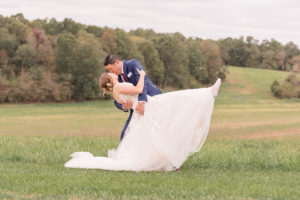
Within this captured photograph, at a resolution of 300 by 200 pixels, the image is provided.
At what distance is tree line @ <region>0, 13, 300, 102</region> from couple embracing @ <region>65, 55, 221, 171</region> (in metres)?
55.4

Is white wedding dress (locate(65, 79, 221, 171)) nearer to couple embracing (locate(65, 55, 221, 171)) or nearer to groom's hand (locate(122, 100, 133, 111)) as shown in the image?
couple embracing (locate(65, 55, 221, 171))

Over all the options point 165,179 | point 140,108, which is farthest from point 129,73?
point 165,179

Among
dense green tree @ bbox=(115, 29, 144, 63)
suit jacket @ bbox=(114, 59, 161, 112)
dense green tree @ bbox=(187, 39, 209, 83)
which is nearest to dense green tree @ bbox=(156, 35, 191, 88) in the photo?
dense green tree @ bbox=(187, 39, 209, 83)

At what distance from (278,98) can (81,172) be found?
269 feet

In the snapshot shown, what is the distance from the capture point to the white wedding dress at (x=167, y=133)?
833cm

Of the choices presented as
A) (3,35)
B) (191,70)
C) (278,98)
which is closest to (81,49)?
(3,35)

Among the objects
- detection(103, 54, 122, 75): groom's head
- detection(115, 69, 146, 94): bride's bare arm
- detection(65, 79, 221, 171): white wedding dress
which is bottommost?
detection(65, 79, 221, 171): white wedding dress

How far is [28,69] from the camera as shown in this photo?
68875 mm

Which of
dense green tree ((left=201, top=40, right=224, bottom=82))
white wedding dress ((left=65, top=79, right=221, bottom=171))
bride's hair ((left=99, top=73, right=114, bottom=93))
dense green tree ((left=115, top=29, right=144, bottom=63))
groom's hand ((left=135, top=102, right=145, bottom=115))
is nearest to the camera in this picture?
white wedding dress ((left=65, top=79, right=221, bottom=171))

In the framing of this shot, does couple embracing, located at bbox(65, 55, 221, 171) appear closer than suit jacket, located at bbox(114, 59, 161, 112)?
Yes

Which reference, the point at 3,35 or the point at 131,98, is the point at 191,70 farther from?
the point at 131,98

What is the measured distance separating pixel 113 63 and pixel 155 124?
1.54 meters

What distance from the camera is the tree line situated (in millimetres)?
Result: 64625

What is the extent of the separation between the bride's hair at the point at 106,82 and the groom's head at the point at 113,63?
0.29 meters
